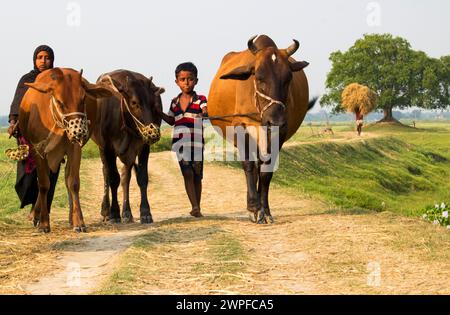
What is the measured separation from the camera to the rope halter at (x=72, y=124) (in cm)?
886

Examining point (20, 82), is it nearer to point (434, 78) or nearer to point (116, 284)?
point (116, 284)

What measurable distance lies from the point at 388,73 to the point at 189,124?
63.1 metres

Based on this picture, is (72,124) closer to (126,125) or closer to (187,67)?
(126,125)

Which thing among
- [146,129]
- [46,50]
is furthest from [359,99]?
[46,50]

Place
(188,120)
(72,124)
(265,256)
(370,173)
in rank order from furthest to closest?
(370,173) → (188,120) → (72,124) → (265,256)

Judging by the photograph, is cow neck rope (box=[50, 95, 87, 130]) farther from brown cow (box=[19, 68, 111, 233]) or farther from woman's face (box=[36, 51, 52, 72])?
woman's face (box=[36, 51, 52, 72])

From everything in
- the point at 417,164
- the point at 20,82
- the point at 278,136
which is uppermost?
the point at 20,82

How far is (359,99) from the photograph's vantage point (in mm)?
50875

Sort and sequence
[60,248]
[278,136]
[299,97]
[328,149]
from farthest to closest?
1. [328,149]
2. [299,97]
3. [278,136]
4. [60,248]

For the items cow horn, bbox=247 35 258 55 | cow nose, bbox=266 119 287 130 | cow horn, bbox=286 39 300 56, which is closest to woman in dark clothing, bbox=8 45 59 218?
cow horn, bbox=247 35 258 55

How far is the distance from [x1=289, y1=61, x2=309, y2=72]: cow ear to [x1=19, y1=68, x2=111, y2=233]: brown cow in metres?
2.67
